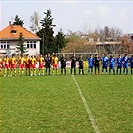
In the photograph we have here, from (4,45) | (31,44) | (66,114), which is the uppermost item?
(31,44)

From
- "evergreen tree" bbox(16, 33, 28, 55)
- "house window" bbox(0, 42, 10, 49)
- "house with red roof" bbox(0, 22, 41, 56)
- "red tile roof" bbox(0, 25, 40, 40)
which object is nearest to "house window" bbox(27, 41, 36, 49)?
"house with red roof" bbox(0, 22, 41, 56)

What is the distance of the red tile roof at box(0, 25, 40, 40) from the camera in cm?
7525

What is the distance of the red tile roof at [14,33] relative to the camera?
75250 mm

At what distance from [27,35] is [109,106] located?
67100mm

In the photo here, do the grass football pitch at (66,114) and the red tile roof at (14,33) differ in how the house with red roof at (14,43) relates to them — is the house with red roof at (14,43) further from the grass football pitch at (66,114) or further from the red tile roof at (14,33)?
the grass football pitch at (66,114)

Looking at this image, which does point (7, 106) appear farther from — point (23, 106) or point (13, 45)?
point (13, 45)

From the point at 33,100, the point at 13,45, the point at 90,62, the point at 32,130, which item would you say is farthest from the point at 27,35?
the point at 32,130

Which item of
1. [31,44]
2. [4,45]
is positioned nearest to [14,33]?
[4,45]

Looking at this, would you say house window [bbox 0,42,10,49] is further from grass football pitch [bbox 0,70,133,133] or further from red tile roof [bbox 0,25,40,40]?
grass football pitch [bbox 0,70,133,133]

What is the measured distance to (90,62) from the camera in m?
29.2

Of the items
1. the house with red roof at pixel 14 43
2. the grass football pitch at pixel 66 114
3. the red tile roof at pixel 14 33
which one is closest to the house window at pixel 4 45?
the house with red roof at pixel 14 43

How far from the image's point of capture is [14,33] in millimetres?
77875

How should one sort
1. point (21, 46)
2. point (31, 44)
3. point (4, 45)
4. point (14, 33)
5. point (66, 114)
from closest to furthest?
point (66, 114)
point (21, 46)
point (4, 45)
point (31, 44)
point (14, 33)

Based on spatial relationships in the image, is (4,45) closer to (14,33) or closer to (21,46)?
(14,33)
